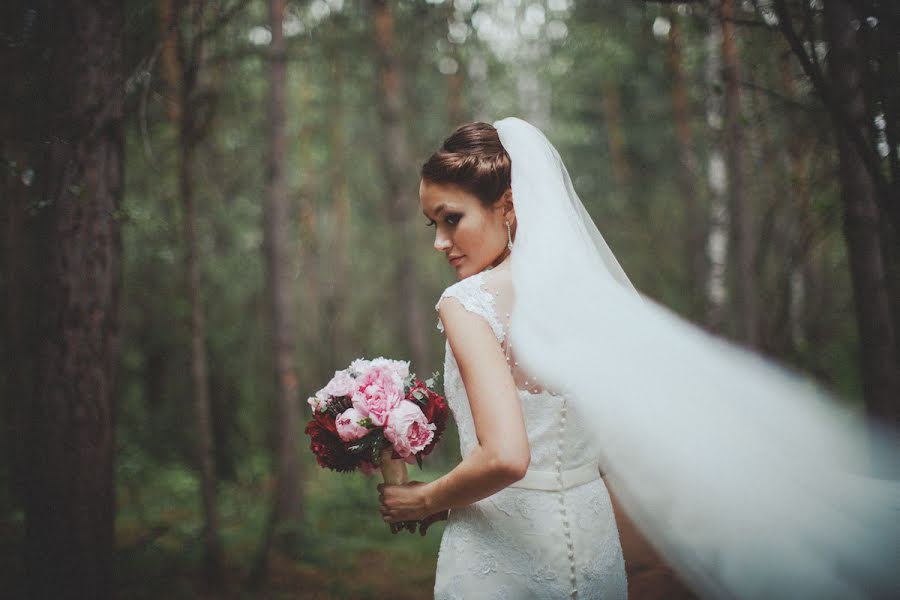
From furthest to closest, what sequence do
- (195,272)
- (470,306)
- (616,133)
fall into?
(616,133) < (195,272) < (470,306)

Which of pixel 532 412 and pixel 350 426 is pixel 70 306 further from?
pixel 532 412

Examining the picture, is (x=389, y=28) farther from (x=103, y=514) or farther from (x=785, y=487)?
(x=785, y=487)

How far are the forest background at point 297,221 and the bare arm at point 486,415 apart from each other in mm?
1403

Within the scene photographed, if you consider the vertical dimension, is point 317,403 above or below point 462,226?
below

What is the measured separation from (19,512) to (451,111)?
10304mm

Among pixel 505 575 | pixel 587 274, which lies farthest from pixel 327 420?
pixel 587 274

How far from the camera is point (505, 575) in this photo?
198 cm

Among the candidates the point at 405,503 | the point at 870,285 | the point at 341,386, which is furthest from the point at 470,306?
the point at 870,285

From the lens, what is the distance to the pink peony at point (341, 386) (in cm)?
212

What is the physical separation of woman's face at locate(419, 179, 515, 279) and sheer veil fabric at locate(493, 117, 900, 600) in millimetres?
106

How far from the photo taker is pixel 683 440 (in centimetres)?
219

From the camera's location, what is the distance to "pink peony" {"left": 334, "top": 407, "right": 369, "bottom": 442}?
204 centimetres

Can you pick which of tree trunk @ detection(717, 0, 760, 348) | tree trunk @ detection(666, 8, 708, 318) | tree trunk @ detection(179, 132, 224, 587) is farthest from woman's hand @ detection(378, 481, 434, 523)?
tree trunk @ detection(666, 8, 708, 318)

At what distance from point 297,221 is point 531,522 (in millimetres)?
11897
